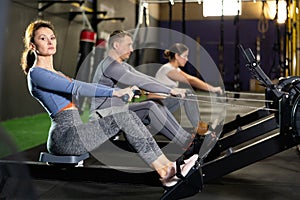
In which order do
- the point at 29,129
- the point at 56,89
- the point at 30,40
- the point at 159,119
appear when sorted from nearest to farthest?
the point at 56,89 < the point at 30,40 < the point at 159,119 < the point at 29,129

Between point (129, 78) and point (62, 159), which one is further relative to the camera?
point (129, 78)

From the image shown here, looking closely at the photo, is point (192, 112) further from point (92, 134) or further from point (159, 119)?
point (92, 134)

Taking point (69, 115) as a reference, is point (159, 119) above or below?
below

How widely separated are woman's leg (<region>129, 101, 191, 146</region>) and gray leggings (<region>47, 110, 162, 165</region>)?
0.55 metres

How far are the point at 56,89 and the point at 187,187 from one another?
79cm

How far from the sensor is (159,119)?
2785 mm

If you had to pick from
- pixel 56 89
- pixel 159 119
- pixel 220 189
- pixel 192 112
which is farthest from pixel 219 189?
pixel 56 89

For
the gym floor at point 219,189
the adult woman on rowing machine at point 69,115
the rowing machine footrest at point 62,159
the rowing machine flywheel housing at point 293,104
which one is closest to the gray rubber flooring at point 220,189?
the gym floor at point 219,189

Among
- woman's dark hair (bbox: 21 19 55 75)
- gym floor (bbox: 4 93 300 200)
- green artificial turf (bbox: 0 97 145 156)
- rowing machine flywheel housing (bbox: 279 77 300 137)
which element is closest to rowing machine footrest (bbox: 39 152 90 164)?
gym floor (bbox: 4 93 300 200)

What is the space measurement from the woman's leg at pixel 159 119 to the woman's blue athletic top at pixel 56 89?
2.27 feet

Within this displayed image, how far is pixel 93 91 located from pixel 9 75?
12.5 ft

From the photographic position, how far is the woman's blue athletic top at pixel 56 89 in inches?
79.6

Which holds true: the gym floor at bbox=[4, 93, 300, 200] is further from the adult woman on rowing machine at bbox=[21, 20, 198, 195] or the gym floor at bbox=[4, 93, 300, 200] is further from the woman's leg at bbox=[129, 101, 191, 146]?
the woman's leg at bbox=[129, 101, 191, 146]

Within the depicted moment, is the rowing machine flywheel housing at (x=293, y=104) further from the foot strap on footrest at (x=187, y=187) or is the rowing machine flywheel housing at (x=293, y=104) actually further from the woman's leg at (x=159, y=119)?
the woman's leg at (x=159, y=119)
